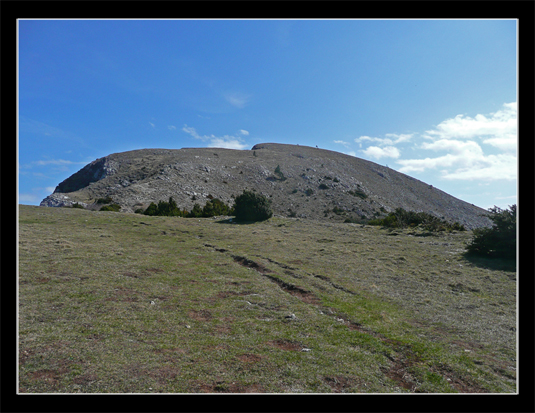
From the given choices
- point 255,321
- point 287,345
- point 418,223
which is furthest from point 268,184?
point 287,345

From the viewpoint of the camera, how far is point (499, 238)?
2058 cm

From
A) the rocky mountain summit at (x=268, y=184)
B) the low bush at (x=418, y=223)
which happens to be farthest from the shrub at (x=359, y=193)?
the low bush at (x=418, y=223)

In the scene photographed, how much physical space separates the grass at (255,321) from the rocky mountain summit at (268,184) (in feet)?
132

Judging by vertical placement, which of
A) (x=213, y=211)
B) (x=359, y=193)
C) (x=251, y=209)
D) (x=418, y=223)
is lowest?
(x=418, y=223)

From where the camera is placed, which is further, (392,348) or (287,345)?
(392,348)

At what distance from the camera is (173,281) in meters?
12.9

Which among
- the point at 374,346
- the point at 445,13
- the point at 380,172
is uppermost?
the point at 380,172

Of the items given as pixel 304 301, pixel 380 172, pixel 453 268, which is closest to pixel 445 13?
pixel 304 301

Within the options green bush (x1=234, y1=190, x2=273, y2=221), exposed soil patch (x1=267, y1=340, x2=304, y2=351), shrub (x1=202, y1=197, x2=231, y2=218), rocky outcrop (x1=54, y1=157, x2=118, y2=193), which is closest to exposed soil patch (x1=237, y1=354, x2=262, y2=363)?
exposed soil patch (x1=267, y1=340, x2=304, y2=351)

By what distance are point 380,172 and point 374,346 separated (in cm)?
11307

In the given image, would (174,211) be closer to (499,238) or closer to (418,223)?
(418,223)

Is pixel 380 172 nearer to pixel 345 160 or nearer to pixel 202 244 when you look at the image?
pixel 345 160

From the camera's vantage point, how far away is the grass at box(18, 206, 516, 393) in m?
5.49

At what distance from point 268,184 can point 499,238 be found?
63034 millimetres
